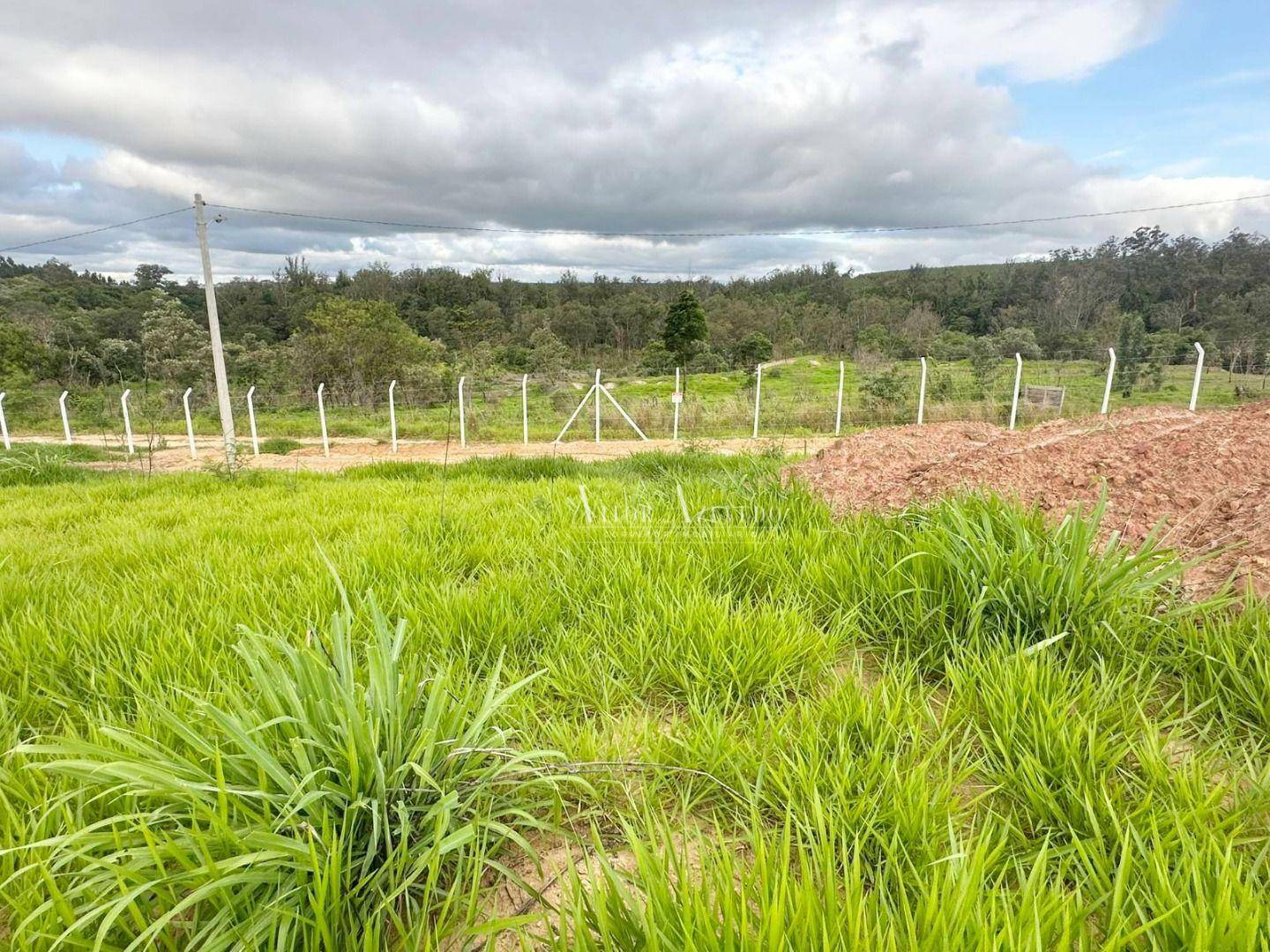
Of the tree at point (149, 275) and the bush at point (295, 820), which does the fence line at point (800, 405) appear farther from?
the tree at point (149, 275)

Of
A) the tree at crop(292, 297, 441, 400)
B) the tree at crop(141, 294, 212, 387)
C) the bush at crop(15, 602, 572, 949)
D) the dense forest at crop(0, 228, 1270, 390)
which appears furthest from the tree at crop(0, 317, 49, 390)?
the bush at crop(15, 602, 572, 949)

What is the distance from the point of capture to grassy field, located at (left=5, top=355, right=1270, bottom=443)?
49.8ft

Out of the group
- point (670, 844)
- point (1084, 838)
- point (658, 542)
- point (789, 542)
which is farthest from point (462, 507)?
point (1084, 838)

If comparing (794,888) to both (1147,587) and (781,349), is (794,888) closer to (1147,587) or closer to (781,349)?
(1147,587)

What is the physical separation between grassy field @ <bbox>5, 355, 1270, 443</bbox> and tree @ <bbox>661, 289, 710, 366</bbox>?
13.9 metres

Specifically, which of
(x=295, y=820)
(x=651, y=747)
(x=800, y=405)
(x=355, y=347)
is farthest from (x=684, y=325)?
(x=295, y=820)

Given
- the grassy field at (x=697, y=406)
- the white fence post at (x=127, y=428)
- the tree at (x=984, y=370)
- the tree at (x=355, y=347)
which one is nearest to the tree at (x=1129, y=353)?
the grassy field at (x=697, y=406)

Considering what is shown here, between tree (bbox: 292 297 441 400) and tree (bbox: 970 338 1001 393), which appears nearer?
tree (bbox: 970 338 1001 393)

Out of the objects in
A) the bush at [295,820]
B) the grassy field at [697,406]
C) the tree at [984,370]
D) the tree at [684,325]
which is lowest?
the grassy field at [697,406]

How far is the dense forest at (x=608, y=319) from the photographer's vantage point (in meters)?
30.9

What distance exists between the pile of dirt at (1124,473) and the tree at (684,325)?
108 feet

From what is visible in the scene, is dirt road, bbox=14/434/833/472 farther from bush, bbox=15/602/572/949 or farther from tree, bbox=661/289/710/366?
tree, bbox=661/289/710/366

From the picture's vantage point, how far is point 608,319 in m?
51.2

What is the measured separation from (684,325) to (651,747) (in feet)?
122
